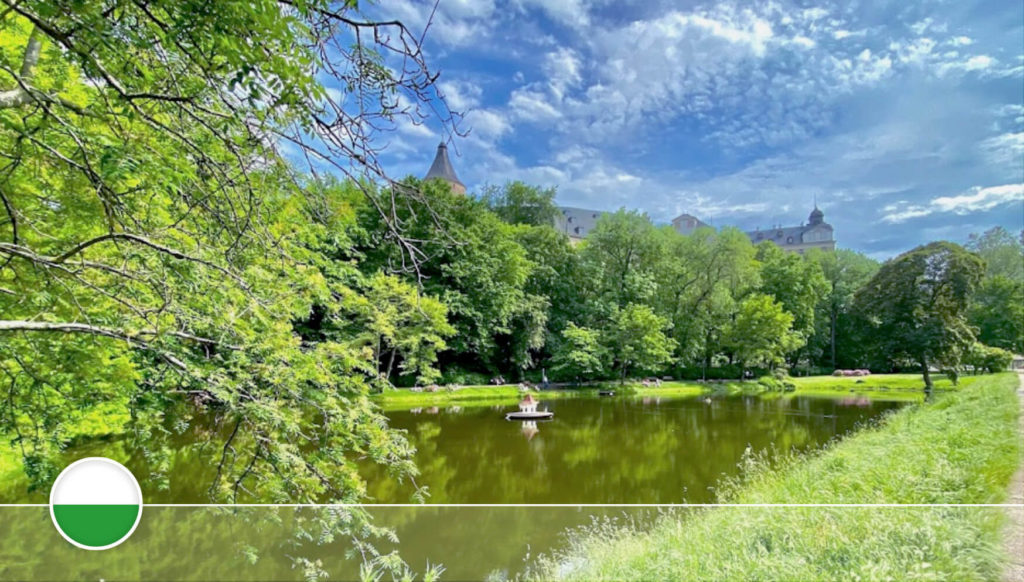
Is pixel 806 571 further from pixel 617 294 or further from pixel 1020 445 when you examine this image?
pixel 617 294

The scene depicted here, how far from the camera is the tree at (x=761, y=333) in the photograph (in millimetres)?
13852

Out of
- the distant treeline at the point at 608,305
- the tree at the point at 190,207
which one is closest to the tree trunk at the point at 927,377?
the distant treeline at the point at 608,305

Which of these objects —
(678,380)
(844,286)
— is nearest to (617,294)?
(678,380)

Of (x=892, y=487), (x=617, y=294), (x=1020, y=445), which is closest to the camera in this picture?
(x=892, y=487)

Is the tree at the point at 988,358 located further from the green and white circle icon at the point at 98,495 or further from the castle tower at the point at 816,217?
the green and white circle icon at the point at 98,495

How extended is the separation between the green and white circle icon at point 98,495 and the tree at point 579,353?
13268 millimetres

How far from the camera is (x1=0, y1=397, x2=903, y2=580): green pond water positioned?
272cm

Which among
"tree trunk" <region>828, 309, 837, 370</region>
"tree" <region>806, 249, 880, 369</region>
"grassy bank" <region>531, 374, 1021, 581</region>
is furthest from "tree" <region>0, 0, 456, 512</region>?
"tree trunk" <region>828, 309, 837, 370</region>

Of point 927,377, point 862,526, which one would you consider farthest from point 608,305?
point 862,526

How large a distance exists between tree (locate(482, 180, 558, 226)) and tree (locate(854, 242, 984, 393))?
45.0 ft

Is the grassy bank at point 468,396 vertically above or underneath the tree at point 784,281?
underneath

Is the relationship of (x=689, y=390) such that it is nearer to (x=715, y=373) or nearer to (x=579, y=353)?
(x=715, y=373)

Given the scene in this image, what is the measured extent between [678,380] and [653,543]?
14393 mm

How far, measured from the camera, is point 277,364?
178 centimetres
